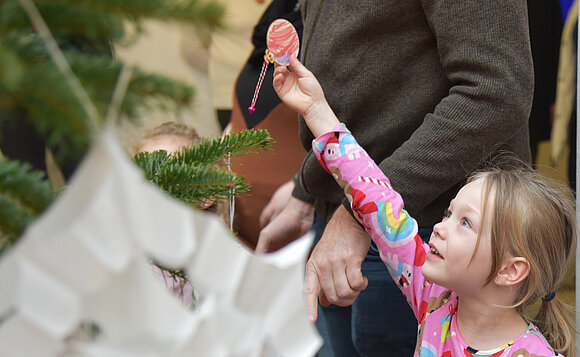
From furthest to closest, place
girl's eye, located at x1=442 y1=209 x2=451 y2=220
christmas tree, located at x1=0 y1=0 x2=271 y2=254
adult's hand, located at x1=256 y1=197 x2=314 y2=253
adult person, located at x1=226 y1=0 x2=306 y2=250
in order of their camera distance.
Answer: adult person, located at x1=226 y1=0 x2=306 y2=250 < adult's hand, located at x1=256 y1=197 x2=314 y2=253 < girl's eye, located at x1=442 y1=209 x2=451 y2=220 < christmas tree, located at x1=0 y1=0 x2=271 y2=254

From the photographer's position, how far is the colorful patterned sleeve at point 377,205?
0.93 metres

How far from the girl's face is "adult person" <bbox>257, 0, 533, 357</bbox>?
2.2 inches

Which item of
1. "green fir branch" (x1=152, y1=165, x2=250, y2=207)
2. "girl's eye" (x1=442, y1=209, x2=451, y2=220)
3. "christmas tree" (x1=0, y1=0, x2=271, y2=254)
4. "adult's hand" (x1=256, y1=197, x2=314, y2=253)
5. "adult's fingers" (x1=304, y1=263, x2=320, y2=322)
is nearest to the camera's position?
"christmas tree" (x1=0, y1=0, x2=271, y2=254)

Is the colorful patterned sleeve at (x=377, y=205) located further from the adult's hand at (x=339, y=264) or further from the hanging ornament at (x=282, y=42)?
the hanging ornament at (x=282, y=42)

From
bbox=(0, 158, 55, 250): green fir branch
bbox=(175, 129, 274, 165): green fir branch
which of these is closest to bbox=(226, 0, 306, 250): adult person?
bbox=(175, 129, 274, 165): green fir branch

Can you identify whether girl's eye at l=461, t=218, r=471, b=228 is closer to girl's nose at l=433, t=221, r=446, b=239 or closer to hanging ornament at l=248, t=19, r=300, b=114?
girl's nose at l=433, t=221, r=446, b=239

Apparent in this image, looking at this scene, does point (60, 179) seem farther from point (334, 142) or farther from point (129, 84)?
point (129, 84)

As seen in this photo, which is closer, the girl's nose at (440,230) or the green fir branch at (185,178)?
the green fir branch at (185,178)

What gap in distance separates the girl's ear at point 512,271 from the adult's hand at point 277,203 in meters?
0.61

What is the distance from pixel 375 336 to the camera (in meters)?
1.06

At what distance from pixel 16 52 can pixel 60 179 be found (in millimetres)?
599

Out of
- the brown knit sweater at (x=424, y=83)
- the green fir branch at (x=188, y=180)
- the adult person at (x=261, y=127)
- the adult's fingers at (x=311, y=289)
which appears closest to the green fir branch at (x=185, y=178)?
the green fir branch at (x=188, y=180)

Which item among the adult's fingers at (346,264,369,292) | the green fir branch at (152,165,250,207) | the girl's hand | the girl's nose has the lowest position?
the girl's nose

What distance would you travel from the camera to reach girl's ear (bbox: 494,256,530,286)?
0.92 metres
